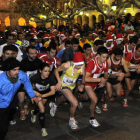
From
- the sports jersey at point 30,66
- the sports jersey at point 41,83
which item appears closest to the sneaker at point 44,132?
the sports jersey at point 41,83

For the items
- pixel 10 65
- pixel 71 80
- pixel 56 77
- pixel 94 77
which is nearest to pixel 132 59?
pixel 94 77

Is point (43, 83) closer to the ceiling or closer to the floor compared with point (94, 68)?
closer to the floor

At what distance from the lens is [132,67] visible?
708 centimetres

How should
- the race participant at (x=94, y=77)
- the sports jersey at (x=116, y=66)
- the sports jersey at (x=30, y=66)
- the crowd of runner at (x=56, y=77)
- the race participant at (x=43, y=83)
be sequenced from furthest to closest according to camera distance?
1. the sports jersey at (x=116, y=66)
2. the sports jersey at (x=30, y=66)
3. the race participant at (x=94, y=77)
4. the race participant at (x=43, y=83)
5. the crowd of runner at (x=56, y=77)

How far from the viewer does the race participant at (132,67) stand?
708 cm

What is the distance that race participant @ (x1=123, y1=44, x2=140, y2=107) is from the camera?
7.08 meters

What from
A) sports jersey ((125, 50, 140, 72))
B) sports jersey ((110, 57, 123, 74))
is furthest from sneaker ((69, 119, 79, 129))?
sports jersey ((125, 50, 140, 72))

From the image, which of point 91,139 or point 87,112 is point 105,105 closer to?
point 87,112

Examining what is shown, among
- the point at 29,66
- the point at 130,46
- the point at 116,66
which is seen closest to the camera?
the point at 29,66

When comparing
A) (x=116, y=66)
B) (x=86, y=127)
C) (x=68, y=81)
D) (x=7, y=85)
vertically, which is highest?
(x=7, y=85)

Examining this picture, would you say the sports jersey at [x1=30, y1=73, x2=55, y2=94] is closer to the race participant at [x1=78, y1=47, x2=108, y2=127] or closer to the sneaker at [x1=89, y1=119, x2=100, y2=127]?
the race participant at [x1=78, y1=47, x2=108, y2=127]

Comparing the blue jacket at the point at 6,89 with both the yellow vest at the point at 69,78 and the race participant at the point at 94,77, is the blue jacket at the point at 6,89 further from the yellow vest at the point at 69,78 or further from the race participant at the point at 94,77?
the race participant at the point at 94,77

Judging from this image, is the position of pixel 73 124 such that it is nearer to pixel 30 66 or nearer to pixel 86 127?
pixel 86 127

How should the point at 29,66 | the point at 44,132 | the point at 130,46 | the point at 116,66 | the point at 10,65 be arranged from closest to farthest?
1. the point at 10,65
2. the point at 44,132
3. the point at 29,66
4. the point at 116,66
5. the point at 130,46
